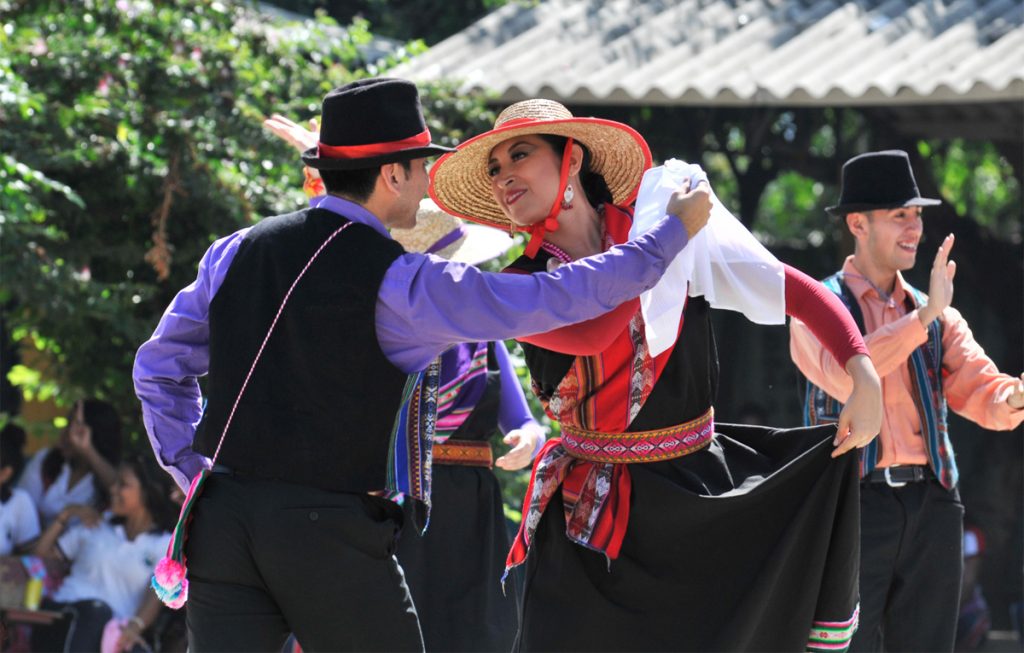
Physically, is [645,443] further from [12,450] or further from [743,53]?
[743,53]

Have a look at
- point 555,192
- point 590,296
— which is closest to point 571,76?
point 555,192

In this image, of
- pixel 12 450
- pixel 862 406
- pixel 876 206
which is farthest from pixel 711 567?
pixel 12 450

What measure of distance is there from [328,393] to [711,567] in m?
1.02

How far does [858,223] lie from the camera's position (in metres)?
5.30

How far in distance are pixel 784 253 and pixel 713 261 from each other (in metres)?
6.20

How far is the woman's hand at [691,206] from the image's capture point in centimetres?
336

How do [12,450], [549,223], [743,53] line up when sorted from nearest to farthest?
[549,223]
[12,450]
[743,53]

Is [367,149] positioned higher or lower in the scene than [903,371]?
higher

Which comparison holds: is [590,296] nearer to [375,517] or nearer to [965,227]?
[375,517]

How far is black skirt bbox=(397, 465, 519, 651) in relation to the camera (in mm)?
4895

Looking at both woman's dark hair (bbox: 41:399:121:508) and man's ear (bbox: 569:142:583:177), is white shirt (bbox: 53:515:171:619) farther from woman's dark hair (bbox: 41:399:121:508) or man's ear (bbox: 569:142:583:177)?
man's ear (bbox: 569:142:583:177)

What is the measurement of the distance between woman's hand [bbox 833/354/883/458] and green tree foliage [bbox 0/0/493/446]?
12.3 feet

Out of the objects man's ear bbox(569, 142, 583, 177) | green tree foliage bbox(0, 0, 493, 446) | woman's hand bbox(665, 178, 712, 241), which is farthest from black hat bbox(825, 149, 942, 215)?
green tree foliage bbox(0, 0, 493, 446)

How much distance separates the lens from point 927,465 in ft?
16.5
